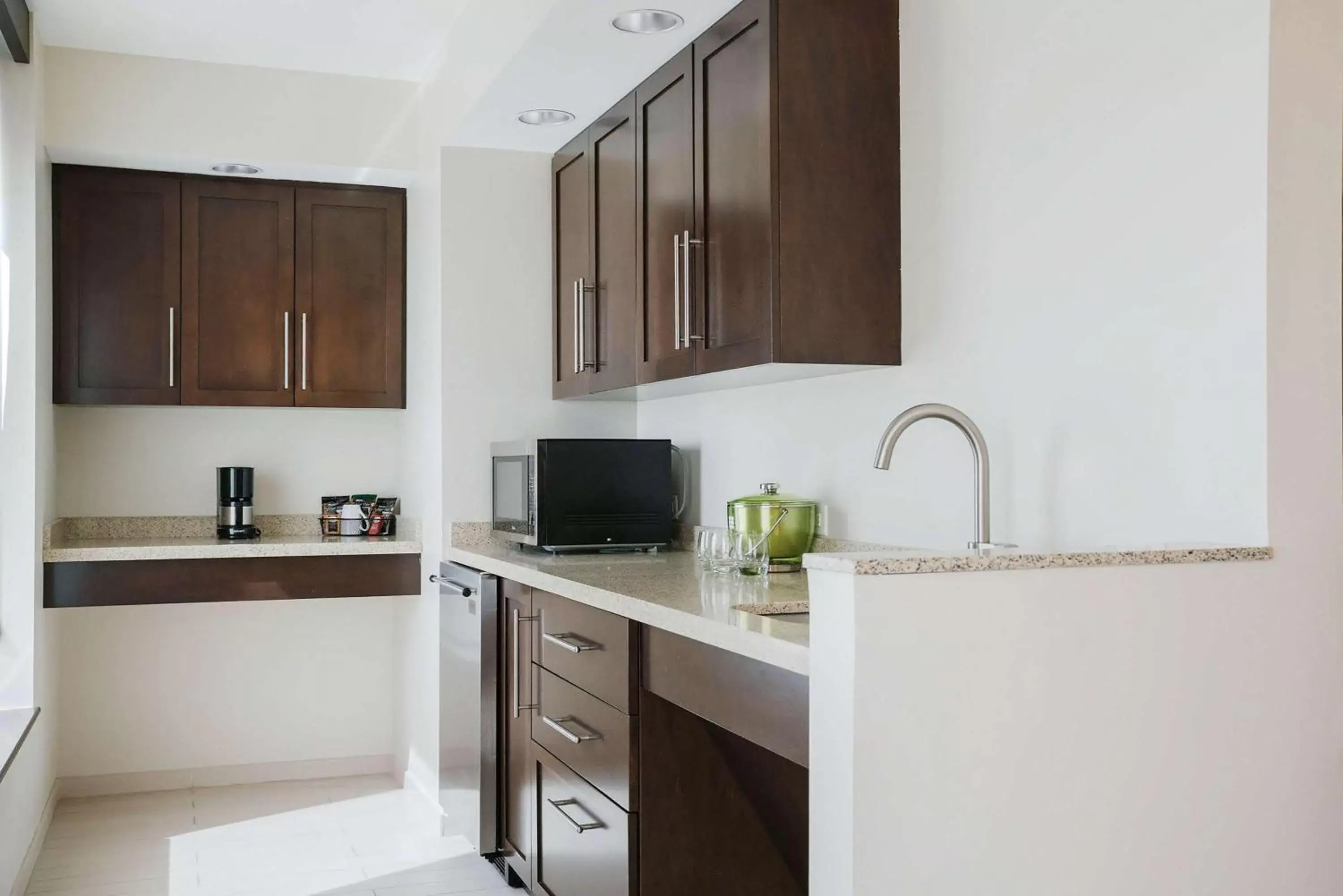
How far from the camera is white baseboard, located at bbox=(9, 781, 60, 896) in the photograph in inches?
124

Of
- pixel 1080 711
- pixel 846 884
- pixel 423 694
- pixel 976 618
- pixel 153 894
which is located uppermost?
pixel 976 618

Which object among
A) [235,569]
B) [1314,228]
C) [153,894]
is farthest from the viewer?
[235,569]

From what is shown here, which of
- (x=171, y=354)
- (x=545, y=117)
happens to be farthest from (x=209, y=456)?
(x=545, y=117)

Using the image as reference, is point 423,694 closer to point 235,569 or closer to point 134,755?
point 235,569

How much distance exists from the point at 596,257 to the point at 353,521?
150 cm

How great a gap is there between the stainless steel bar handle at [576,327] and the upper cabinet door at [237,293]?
1.19 meters

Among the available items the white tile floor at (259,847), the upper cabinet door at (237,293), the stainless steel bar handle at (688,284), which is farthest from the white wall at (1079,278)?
the upper cabinet door at (237,293)

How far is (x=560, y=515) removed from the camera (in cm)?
329

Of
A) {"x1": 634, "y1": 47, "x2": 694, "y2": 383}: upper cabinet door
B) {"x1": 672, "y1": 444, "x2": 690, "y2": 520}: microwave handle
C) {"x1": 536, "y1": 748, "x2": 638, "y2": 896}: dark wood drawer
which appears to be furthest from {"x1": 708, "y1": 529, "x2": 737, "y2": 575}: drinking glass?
{"x1": 672, "y1": 444, "x2": 690, "y2": 520}: microwave handle

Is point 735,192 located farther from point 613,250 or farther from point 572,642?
point 572,642

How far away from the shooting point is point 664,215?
2893mm

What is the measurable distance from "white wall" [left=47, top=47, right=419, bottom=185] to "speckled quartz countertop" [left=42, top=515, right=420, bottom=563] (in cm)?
123

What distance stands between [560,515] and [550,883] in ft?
3.21

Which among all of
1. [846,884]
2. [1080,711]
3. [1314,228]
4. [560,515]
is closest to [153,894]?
[560,515]
